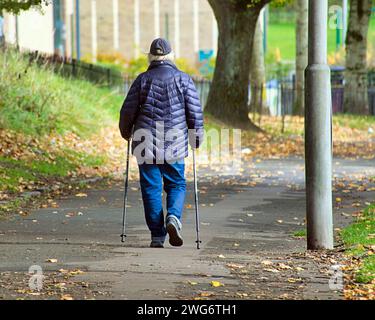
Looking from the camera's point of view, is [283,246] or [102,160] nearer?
[283,246]

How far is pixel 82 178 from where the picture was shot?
18.6 m

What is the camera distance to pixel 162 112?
11445mm

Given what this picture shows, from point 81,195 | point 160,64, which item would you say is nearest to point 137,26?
point 81,195

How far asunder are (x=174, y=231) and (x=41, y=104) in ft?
39.8

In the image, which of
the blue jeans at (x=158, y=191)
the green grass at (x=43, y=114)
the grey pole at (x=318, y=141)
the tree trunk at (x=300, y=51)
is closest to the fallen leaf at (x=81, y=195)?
the green grass at (x=43, y=114)

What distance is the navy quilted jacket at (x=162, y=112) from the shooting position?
11.4 meters

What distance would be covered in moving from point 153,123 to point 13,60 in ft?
42.9

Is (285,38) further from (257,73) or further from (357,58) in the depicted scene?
(257,73)

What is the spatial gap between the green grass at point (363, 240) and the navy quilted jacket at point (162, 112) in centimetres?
184

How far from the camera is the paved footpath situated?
29.3 ft

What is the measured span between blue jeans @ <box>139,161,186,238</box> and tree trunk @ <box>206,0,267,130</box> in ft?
58.3

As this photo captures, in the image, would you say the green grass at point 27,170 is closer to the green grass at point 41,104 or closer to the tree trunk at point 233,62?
the green grass at point 41,104
